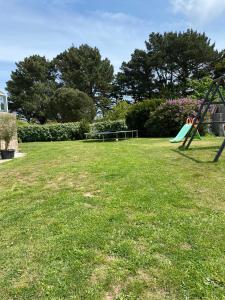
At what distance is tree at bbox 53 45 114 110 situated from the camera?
40938 mm

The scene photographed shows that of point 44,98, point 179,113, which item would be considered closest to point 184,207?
point 179,113

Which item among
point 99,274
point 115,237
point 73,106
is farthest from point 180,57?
point 99,274

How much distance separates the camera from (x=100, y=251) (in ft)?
8.81

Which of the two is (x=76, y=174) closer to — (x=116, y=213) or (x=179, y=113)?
(x=116, y=213)

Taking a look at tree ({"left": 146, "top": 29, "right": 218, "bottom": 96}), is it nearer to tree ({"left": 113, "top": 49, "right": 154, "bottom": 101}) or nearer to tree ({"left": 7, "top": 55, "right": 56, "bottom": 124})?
tree ({"left": 113, "top": 49, "right": 154, "bottom": 101})

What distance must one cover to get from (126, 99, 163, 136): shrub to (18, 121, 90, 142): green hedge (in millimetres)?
3379

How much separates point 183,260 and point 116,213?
121 cm

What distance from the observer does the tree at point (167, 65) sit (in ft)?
112

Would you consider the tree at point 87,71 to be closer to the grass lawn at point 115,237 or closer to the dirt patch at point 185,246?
the grass lawn at point 115,237

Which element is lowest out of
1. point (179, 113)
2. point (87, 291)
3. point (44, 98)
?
point (87, 291)

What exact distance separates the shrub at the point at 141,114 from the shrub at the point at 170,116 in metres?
0.82

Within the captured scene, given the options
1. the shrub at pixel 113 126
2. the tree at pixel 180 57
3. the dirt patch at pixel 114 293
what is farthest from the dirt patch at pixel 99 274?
the tree at pixel 180 57

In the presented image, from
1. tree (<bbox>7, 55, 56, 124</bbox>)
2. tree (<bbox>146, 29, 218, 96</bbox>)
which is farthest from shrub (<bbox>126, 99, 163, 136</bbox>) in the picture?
tree (<bbox>7, 55, 56, 124</bbox>)

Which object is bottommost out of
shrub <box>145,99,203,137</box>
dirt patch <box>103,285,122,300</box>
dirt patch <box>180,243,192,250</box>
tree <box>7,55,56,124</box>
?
dirt patch <box>103,285,122,300</box>
